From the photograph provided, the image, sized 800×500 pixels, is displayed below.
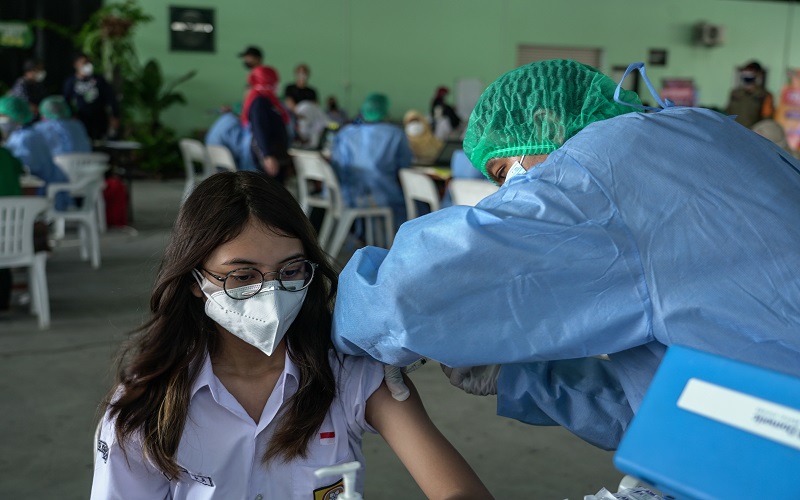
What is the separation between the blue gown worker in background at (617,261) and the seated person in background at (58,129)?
5878 millimetres

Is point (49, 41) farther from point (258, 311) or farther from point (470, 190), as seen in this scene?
point (258, 311)

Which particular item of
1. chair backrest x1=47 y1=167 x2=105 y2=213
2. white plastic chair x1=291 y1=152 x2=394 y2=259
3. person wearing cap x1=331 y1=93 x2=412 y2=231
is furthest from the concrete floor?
person wearing cap x1=331 y1=93 x2=412 y2=231

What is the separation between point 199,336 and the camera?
1327mm

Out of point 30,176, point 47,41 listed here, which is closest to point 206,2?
point 47,41

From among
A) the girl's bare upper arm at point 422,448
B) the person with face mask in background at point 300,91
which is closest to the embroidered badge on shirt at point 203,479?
the girl's bare upper arm at point 422,448

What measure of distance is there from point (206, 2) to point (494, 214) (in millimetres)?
11422

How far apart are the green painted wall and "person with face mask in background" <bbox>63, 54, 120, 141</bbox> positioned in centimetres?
358

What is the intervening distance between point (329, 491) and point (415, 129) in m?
5.80

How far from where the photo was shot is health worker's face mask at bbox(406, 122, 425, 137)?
687cm

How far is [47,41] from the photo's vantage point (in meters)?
10.7

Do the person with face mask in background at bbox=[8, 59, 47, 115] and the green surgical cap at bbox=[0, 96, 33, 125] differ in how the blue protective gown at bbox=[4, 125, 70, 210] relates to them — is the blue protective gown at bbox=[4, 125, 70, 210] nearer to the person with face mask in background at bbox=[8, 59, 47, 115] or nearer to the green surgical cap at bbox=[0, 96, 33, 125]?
the green surgical cap at bbox=[0, 96, 33, 125]

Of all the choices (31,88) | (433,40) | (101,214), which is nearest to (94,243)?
(101,214)

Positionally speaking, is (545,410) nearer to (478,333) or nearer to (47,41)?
(478,333)

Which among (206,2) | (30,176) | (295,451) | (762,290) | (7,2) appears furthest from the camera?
(206,2)
